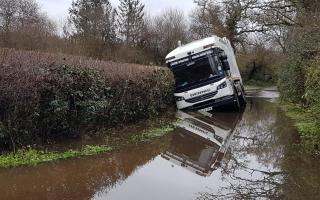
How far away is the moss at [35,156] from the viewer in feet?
29.1

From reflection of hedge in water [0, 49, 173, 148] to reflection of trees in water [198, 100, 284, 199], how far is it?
3.61 metres

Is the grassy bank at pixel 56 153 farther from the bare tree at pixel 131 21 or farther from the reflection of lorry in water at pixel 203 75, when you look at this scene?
the bare tree at pixel 131 21

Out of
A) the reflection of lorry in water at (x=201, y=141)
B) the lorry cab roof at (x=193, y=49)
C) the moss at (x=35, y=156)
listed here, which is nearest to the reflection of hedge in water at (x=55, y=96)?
the moss at (x=35, y=156)

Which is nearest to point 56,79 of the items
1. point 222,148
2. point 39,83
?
point 39,83

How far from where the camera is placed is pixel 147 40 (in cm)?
4356

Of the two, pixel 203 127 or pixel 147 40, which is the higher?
pixel 147 40

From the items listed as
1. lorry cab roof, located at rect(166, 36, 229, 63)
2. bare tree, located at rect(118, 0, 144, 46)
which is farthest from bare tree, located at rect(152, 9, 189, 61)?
lorry cab roof, located at rect(166, 36, 229, 63)

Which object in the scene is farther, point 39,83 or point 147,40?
point 147,40

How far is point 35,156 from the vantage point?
30.7 ft

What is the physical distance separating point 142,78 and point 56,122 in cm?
569

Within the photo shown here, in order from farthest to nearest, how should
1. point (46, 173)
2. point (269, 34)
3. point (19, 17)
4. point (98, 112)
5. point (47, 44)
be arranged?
1. point (19, 17)
2. point (269, 34)
3. point (47, 44)
4. point (98, 112)
5. point (46, 173)

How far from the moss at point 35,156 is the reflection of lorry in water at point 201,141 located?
5.74 feet

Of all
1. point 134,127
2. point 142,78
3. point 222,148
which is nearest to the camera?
point 222,148

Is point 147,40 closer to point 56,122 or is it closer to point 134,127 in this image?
point 134,127
